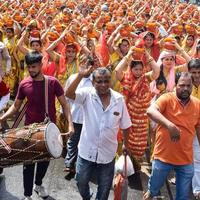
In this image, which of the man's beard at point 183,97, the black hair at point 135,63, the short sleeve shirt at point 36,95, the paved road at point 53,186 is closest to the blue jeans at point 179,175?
the man's beard at point 183,97

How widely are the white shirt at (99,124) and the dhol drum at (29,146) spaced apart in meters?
0.32

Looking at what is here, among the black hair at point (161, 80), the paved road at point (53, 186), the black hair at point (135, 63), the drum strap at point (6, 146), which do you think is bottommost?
the paved road at point (53, 186)

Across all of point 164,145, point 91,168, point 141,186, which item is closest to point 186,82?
point 164,145

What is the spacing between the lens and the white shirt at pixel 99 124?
14.8ft

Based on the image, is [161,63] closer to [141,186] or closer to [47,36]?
[141,186]

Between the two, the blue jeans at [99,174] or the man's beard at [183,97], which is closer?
the man's beard at [183,97]

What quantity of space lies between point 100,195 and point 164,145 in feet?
2.67

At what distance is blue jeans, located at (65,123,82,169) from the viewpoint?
5957 millimetres

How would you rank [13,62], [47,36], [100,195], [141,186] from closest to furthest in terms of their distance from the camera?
[100,195]
[141,186]
[47,36]
[13,62]

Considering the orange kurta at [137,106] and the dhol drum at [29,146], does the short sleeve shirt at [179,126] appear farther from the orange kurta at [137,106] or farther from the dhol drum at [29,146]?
the orange kurta at [137,106]

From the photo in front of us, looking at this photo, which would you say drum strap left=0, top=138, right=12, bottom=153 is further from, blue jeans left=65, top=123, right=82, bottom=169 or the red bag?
blue jeans left=65, top=123, right=82, bottom=169

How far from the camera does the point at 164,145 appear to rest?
4.60 metres

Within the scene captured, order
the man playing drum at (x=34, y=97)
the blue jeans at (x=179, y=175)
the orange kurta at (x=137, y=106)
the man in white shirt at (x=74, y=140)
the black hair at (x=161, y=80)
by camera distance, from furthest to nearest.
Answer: the black hair at (x=161, y=80), the orange kurta at (x=137, y=106), the man in white shirt at (x=74, y=140), the man playing drum at (x=34, y=97), the blue jeans at (x=179, y=175)

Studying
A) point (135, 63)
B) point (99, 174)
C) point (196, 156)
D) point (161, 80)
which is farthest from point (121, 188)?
point (161, 80)
